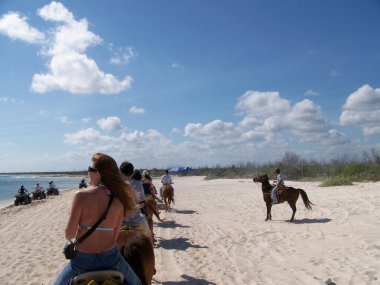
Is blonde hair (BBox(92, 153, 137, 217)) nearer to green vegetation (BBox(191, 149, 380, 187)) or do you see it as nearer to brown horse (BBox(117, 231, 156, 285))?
brown horse (BBox(117, 231, 156, 285))

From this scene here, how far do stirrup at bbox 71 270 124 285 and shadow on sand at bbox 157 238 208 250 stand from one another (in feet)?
21.1

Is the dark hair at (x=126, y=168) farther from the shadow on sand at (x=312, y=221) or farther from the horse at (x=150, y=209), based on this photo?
the shadow on sand at (x=312, y=221)

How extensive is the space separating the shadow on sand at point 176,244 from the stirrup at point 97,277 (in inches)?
253

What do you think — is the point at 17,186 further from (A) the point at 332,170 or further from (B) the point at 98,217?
(B) the point at 98,217

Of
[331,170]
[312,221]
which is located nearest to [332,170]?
[331,170]

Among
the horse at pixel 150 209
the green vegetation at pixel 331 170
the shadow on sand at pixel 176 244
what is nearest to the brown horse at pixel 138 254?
the horse at pixel 150 209

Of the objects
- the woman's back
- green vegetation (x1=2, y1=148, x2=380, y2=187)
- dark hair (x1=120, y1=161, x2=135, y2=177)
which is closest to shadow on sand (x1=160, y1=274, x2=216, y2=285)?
dark hair (x1=120, y1=161, x2=135, y2=177)

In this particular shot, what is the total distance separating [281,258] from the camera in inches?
333

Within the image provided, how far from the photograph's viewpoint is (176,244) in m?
10.2

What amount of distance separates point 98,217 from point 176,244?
7211 mm

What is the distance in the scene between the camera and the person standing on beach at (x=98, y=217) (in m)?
3.30

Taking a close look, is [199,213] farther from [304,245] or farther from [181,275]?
[181,275]

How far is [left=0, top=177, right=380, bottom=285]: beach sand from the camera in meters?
7.29

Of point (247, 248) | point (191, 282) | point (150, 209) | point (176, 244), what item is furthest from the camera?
point (176, 244)
